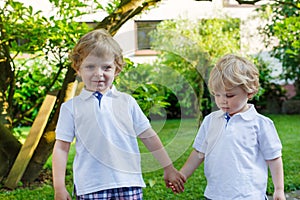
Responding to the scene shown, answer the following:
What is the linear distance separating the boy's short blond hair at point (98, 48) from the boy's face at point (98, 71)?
2 cm

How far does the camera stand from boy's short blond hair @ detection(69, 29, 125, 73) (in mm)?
2625

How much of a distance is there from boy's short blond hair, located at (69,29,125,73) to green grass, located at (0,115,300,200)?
43cm

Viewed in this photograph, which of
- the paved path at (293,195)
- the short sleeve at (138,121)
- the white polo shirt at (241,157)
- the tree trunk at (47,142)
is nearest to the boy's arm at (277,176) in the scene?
the white polo shirt at (241,157)

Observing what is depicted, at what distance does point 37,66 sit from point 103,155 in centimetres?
418

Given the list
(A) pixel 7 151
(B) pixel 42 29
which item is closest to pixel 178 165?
(A) pixel 7 151

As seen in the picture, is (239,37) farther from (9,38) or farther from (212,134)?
→ (212,134)

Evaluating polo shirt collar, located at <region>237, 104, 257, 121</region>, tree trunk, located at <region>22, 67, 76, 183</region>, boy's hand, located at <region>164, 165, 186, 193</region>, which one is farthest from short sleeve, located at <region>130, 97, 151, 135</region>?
tree trunk, located at <region>22, 67, 76, 183</region>

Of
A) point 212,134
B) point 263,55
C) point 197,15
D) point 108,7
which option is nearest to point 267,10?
point 263,55

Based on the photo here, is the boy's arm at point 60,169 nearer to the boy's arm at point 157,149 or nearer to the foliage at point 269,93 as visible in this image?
the boy's arm at point 157,149

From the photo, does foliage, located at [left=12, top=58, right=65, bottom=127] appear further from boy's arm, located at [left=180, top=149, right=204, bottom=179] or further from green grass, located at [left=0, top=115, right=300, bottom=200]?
boy's arm, located at [left=180, top=149, right=204, bottom=179]

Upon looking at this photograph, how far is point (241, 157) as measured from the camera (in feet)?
8.89

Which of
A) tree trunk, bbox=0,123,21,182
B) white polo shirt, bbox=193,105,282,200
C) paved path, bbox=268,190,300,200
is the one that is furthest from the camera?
tree trunk, bbox=0,123,21,182

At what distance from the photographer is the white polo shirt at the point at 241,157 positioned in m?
2.71

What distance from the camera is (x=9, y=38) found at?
5.02m
